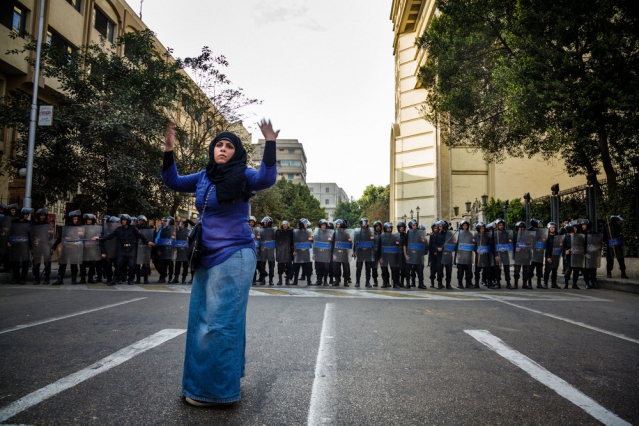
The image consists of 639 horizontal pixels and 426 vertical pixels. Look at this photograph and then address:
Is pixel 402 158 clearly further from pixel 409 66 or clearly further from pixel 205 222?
pixel 205 222

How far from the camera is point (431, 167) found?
40.6 m

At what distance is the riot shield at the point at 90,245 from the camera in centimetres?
1251

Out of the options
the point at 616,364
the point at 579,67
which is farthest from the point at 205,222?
the point at 579,67

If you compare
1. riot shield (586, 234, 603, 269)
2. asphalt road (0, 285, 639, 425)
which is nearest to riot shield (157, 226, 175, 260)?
asphalt road (0, 285, 639, 425)

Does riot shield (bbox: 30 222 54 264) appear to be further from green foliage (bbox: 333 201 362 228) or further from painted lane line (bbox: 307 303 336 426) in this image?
green foliage (bbox: 333 201 362 228)

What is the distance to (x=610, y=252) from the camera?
14.3 meters

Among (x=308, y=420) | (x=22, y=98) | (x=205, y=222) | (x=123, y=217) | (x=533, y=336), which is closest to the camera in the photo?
(x=308, y=420)

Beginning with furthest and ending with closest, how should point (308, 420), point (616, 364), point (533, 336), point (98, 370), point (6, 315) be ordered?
1. point (6, 315)
2. point (533, 336)
3. point (616, 364)
4. point (98, 370)
5. point (308, 420)

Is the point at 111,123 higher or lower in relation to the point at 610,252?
higher

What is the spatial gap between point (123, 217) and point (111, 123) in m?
4.29

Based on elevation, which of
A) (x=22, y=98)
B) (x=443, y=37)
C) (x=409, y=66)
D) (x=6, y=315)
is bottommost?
(x=6, y=315)

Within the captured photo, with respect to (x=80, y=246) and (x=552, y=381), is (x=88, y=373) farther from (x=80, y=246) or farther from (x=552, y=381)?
(x=80, y=246)

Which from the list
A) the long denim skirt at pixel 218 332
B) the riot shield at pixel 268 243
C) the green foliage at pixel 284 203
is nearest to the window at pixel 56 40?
the riot shield at pixel 268 243

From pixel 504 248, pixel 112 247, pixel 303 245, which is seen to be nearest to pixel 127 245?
pixel 112 247
